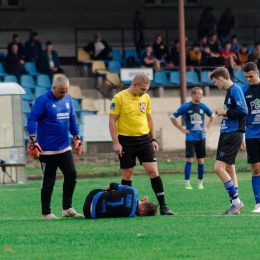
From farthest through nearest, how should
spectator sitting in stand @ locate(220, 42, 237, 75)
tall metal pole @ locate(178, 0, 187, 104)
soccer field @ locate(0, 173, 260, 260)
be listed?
spectator sitting in stand @ locate(220, 42, 237, 75) < tall metal pole @ locate(178, 0, 187, 104) < soccer field @ locate(0, 173, 260, 260)

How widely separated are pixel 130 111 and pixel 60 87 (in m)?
1.10

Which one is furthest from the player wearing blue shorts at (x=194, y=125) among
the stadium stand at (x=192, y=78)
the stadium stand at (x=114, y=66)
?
the stadium stand at (x=114, y=66)

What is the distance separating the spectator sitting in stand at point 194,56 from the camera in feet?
127

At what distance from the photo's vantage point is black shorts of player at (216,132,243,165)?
1517 centimetres

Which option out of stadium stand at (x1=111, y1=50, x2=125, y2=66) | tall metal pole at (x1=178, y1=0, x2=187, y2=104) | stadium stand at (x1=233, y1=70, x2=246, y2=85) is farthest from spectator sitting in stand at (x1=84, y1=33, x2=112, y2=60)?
stadium stand at (x1=233, y1=70, x2=246, y2=85)

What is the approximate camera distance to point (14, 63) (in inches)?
1427

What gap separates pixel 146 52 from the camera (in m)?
38.3

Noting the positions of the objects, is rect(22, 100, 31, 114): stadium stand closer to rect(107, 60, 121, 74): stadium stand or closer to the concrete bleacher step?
the concrete bleacher step

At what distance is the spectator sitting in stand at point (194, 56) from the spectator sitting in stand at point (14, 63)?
6.26m

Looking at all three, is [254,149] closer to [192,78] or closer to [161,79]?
[161,79]

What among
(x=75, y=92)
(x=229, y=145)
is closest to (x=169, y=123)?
(x=75, y=92)

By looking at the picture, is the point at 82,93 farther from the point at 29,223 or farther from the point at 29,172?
the point at 29,223

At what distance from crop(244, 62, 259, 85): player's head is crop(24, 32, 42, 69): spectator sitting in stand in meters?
22.1

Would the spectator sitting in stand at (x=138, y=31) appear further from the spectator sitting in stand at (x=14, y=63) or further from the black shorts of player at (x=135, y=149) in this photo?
the black shorts of player at (x=135, y=149)
